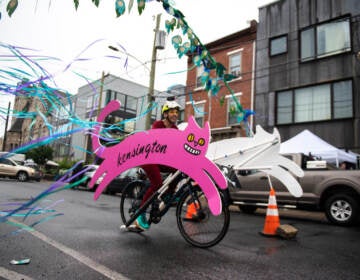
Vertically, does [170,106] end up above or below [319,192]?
above

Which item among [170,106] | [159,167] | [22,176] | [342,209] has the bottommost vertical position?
[22,176]

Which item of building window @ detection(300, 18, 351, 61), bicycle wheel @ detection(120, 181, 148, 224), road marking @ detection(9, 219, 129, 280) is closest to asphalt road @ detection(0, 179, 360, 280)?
road marking @ detection(9, 219, 129, 280)

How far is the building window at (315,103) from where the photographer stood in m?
14.2

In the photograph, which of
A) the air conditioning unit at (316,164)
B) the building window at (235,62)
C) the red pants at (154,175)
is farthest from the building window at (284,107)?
the red pants at (154,175)

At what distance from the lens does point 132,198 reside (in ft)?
16.3

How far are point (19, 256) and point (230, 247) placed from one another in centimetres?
248

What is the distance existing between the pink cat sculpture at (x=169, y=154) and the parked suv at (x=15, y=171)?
67.1ft

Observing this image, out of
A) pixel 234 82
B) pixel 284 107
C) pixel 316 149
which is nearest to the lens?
pixel 316 149

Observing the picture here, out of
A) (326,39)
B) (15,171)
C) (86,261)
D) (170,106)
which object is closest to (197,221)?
(86,261)

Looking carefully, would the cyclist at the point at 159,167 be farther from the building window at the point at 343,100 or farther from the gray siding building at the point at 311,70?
the building window at the point at 343,100

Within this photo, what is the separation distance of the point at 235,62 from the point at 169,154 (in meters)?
16.2

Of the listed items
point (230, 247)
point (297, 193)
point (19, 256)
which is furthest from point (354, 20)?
point (19, 256)

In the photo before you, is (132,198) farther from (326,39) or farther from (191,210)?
(326,39)

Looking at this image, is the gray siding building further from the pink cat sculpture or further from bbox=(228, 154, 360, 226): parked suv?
the pink cat sculpture
